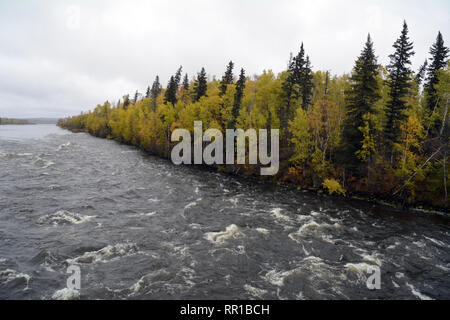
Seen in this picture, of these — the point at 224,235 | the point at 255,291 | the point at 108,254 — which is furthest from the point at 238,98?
the point at 255,291

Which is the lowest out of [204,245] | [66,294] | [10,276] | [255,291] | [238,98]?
[255,291]

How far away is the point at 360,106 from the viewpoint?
27.4m

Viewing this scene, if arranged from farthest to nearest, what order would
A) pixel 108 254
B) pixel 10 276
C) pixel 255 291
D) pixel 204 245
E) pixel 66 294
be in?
1. pixel 204 245
2. pixel 108 254
3. pixel 255 291
4. pixel 10 276
5. pixel 66 294

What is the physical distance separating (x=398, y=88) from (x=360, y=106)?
456 cm

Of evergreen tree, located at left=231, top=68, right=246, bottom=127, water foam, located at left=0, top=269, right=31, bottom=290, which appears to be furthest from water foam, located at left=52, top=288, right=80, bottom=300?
evergreen tree, located at left=231, top=68, right=246, bottom=127

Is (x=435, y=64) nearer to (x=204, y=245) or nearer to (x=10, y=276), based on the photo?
(x=204, y=245)

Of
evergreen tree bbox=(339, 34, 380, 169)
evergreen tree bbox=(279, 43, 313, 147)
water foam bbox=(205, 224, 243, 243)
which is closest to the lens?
water foam bbox=(205, 224, 243, 243)

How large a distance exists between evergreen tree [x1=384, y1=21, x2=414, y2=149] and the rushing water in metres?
9.39

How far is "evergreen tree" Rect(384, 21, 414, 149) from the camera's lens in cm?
2631

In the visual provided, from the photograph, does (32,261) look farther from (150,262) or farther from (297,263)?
(297,263)

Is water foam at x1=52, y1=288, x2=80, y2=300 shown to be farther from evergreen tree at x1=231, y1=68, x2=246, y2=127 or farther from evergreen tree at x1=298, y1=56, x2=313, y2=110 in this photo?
evergreen tree at x1=298, y1=56, x2=313, y2=110

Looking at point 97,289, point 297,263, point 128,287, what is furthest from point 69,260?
point 297,263

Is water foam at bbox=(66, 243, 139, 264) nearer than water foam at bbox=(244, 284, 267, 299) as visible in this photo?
No

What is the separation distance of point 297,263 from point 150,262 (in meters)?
7.76
